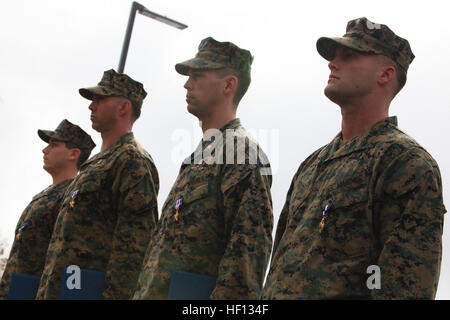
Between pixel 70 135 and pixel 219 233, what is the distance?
3986 millimetres

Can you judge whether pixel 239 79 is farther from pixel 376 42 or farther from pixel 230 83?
pixel 376 42

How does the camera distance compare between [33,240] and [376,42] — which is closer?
[376,42]

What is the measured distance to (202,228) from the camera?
4633 millimetres

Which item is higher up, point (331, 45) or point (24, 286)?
point (331, 45)

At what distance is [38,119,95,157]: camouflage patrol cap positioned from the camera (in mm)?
8102

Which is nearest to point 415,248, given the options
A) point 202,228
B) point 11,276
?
point 202,228

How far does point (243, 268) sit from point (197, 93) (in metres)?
1.60

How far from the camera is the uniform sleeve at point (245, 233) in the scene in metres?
4.28

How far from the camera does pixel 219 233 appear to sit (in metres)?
4.64

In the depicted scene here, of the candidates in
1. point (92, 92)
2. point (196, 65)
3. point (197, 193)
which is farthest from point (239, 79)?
point (92, 92)

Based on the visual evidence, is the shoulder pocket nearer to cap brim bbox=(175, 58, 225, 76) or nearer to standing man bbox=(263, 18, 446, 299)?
standing man bbox=(263, 18, 446, 299)

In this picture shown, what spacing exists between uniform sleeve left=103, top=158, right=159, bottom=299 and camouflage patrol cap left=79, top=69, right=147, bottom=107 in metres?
0.93
